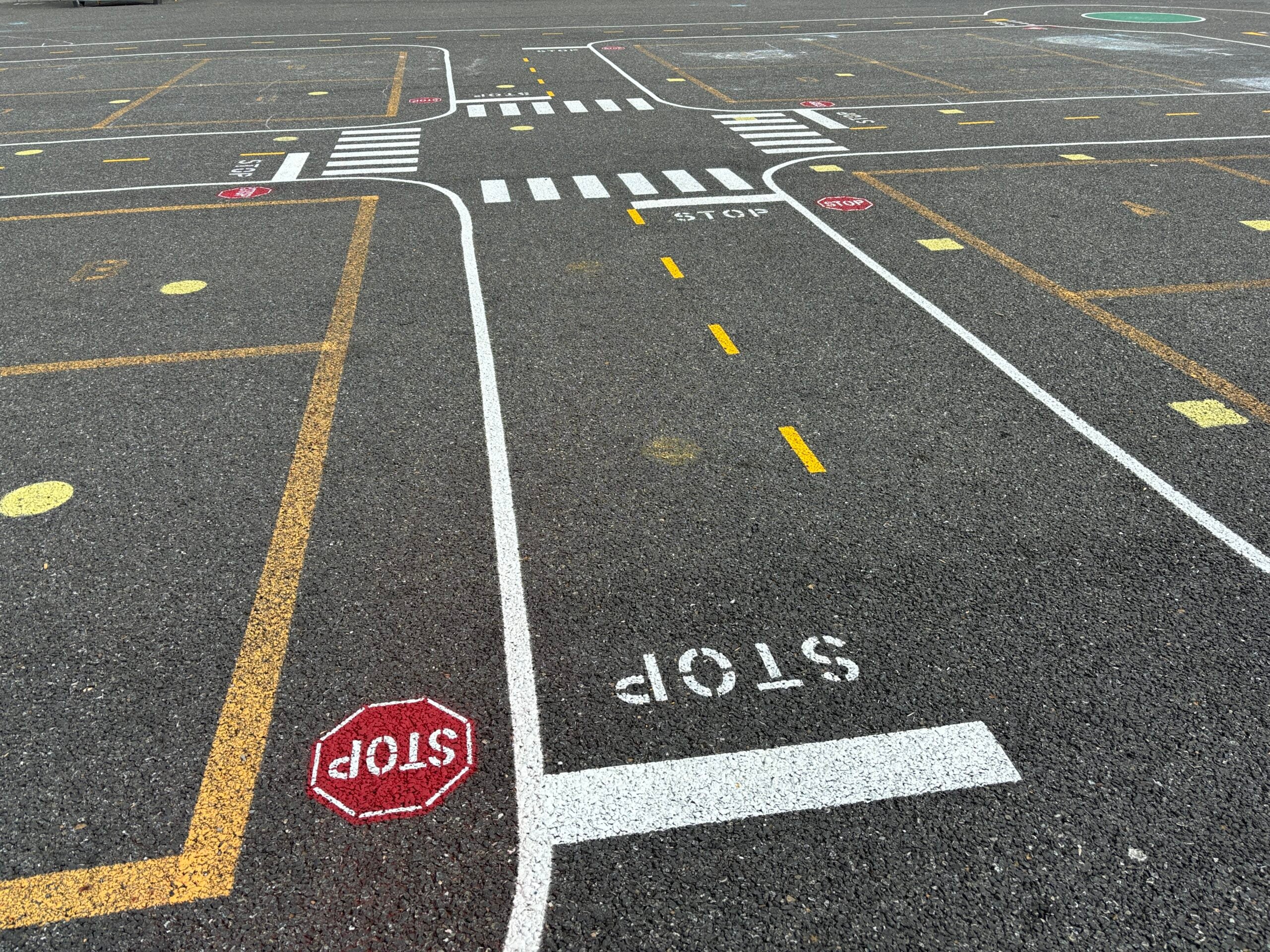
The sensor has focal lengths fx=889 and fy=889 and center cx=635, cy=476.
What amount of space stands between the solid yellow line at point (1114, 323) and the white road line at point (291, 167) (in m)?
8.30

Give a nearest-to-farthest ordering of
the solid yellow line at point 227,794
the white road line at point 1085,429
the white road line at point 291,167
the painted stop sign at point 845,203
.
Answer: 1. the solid yellow line at point 227,794
2. the white road line at point 1085,429
3. the painted stop sign at point 845,203
4. the white road line at point 291,167

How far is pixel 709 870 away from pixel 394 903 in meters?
1.20

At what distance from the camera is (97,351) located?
7.51 meters

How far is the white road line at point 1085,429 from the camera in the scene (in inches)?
205

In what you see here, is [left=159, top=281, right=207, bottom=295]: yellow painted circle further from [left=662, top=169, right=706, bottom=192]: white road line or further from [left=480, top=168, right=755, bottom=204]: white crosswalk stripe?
[left=662, top=169, right=706, bottom=192]: white road line

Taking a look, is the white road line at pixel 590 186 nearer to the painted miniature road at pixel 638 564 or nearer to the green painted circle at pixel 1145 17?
the painted miniature road at pixel 638 564

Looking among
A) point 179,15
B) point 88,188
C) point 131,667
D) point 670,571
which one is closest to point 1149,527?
point 670,571

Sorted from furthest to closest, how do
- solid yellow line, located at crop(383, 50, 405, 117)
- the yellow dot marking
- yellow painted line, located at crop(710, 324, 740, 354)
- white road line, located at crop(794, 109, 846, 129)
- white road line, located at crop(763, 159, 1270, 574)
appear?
1. solid yellow line, located at crop(383, 50, 405, 117)
2. white road line, located at crop(794, 109, 846, 129)
3. yellow painted line, located at crop(710, 324, 740, 354)
4. the yellow dot marking
5. white road line, located at crop(763, 159, 1270, 574)

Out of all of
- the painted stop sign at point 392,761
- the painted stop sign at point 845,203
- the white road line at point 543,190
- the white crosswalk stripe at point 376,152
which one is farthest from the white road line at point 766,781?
the white crosswalk stripe at point 376,152

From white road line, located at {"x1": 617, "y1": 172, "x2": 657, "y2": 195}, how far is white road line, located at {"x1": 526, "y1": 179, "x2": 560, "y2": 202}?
97cm

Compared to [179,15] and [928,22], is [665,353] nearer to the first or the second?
[928,22]

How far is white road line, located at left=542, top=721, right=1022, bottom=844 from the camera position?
3682 mm

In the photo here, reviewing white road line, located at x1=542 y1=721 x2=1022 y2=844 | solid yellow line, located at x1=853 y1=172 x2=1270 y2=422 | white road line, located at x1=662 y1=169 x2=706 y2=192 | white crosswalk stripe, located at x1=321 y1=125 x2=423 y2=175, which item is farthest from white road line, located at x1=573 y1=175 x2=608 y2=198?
white road line, located at x1=542 y1=721 x2=1022 y2=844

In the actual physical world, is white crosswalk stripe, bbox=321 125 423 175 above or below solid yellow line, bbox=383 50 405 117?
below
